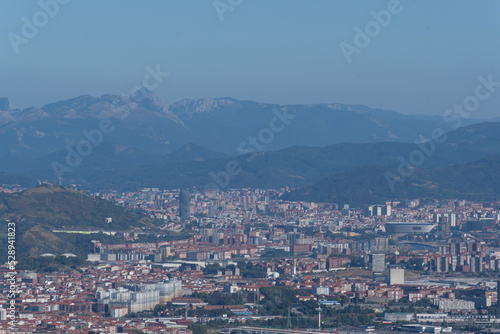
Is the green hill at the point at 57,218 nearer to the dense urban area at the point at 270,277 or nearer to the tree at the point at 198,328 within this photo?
the dense urban area at the point at 270,277

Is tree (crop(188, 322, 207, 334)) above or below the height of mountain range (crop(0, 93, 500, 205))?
below

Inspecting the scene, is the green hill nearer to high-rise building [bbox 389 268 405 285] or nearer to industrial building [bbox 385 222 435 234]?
industrial building [bbox 385 222 435 234]

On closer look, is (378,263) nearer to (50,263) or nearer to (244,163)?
(50,263)

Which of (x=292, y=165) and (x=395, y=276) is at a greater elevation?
(x=292, y=165)

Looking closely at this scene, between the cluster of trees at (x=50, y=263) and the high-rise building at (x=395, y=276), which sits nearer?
the high-rise building at (x=395, y=276)

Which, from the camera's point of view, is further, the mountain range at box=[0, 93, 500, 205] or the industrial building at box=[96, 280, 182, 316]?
the mountain range at box=[0, 93, 500, 205]

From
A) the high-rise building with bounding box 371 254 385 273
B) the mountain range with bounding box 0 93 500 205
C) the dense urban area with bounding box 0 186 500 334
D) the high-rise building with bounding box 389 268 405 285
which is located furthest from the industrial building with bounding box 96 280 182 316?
the mountain range with bounding box 0 93 500 205

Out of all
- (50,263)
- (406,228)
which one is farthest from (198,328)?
(406,228)

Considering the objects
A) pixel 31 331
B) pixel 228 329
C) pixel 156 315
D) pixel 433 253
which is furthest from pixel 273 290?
pixel 433 253

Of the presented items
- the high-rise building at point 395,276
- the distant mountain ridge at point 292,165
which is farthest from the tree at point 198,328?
the distant mountain ridge at point 292,165
